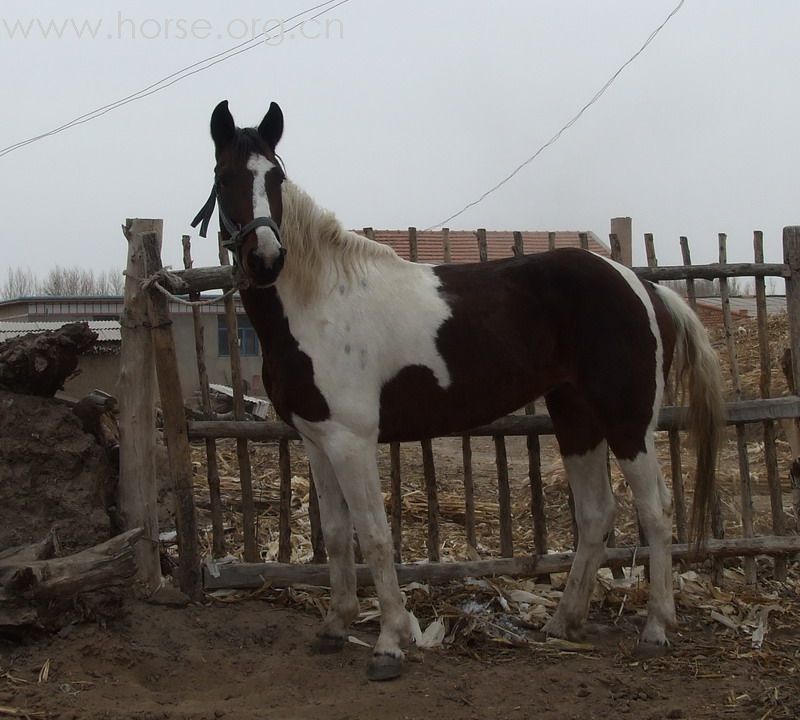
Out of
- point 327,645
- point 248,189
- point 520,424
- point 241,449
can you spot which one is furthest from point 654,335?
point 241,449

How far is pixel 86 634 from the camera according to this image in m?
3.97

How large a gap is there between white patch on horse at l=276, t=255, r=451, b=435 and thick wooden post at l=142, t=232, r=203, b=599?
3.52 feet

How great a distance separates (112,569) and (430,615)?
1.76 m

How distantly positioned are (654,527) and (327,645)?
1794mm

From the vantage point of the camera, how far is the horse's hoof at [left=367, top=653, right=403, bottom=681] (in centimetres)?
375

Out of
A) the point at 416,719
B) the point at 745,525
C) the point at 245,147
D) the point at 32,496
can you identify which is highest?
the point at 245,147

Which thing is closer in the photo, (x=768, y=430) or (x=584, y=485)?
(x=584, y=485)

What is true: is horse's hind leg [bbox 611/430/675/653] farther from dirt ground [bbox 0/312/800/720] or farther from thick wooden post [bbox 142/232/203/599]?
thick wooden post [bbox 142/232/203/599]

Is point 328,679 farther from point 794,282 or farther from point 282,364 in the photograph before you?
point 794,282

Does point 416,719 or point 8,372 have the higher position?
point 8,372

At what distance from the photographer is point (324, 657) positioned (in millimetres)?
4070

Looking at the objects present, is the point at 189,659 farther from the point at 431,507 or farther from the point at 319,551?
the point at 431,507

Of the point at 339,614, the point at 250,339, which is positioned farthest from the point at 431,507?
the point at 250,339

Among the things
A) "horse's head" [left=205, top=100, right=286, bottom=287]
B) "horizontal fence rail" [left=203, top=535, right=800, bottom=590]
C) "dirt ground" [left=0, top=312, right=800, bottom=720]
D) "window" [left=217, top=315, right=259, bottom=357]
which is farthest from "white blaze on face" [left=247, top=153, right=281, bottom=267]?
"window" [left=217, top=315, right=259, bottom=357]
